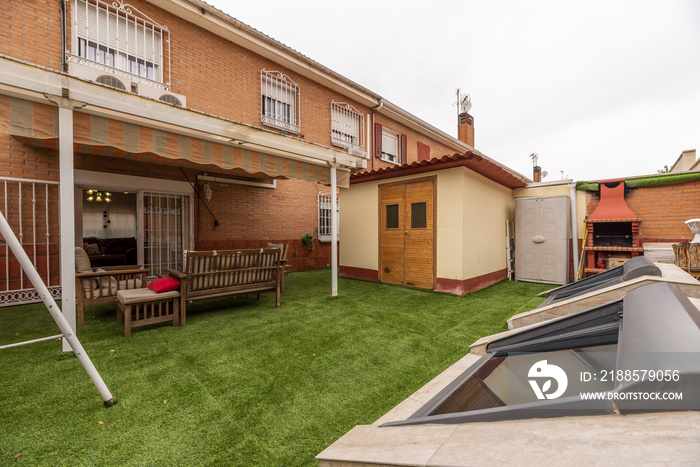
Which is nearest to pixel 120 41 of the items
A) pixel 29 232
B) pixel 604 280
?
pixel 29 232

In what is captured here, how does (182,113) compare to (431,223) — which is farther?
(431,223)

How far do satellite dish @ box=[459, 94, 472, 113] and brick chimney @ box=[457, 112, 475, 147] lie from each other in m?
0.22

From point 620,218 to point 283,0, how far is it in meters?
12.4

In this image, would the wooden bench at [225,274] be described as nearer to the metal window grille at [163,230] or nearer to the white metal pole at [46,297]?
the white metal pole at [46,297]

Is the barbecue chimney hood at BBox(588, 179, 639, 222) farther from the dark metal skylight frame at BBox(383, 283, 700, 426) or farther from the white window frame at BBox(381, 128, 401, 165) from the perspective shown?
the white window frame at BBox(381, 128, 401, 165)

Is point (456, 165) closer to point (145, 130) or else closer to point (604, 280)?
point (604, 280)

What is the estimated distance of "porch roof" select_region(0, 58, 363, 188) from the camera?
2.79 metres

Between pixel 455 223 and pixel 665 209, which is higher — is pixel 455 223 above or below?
below

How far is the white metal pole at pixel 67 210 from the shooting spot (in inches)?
114

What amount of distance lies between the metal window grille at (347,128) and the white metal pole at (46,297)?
29.4ft

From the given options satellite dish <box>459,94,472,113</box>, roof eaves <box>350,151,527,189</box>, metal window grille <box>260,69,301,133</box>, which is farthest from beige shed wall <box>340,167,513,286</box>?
satellite dish <box>459,94,472,113</box>

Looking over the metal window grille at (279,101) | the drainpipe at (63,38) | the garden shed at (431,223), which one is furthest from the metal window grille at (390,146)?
the drainpipe at (63,38)

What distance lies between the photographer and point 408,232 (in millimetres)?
6348

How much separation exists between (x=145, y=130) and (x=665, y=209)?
9.93 metres
